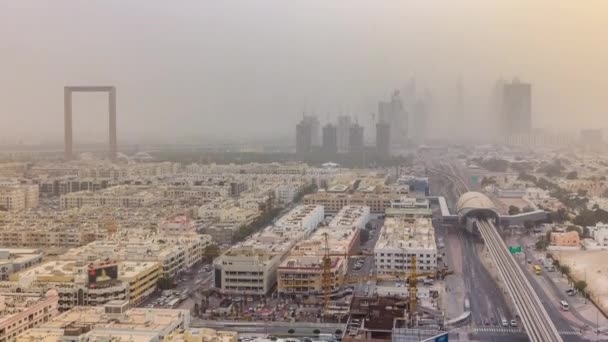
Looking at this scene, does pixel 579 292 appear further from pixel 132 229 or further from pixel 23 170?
pixel 23 170

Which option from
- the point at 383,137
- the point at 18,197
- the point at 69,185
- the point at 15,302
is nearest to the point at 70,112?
the point at 69,185

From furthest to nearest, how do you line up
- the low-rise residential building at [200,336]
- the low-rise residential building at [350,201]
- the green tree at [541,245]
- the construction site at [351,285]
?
the low-rise residential building at [350,201], the green tree at [541,245], the construction site at [351,285], the low-rise residential building at [200,336]

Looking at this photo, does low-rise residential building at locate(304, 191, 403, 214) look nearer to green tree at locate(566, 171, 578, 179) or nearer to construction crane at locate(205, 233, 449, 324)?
construction crane at locate(205, 233, 449, 324)

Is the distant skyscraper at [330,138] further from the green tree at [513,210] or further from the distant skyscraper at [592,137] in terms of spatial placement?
the green tree at [513,210]

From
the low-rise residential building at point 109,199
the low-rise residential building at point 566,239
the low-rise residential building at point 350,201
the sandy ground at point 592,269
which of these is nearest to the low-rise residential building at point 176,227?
the low-rise residential building at point 109,199

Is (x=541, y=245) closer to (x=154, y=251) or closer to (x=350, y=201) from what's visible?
(x=350, y=201)

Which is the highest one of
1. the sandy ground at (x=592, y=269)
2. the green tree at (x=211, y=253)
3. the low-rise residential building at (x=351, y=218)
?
the low-rise residential building at (x=351, y=218)
